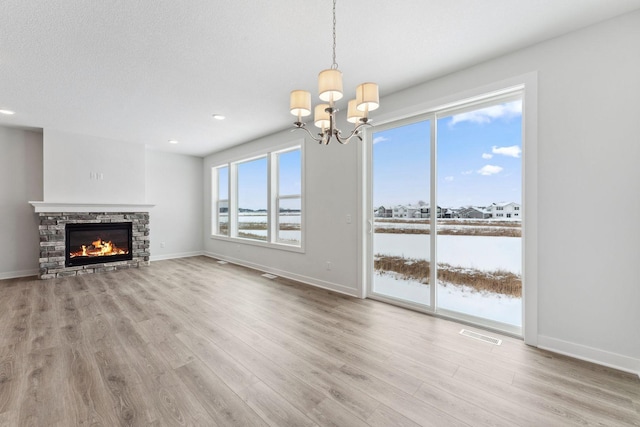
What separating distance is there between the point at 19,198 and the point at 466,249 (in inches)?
291

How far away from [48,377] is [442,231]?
3.71 m

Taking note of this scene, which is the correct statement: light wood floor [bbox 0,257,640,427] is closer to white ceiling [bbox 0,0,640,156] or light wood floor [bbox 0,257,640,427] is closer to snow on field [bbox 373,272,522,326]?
snow on field [bbox 373,272,522,326]

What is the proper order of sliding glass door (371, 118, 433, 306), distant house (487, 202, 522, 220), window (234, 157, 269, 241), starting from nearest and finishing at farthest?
distant house (487, 202, 522, 220) → sliding glass door (371, 118, 433, 306) → window (234, 157, 269, 241)

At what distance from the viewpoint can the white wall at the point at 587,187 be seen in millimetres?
2047

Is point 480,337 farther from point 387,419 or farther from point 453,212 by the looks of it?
point 387,419

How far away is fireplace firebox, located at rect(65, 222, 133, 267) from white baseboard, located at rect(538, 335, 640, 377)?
272 inches

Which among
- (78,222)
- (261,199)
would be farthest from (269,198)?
(78,222)

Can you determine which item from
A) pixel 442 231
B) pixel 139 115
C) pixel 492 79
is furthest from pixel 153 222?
pixel 492 79

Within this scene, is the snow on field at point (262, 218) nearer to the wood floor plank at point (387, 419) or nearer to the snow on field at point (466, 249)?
the snow on field at point (466, 249)

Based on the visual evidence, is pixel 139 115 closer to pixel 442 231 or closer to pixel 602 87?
pixel 442 231

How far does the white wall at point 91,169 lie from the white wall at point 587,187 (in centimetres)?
642

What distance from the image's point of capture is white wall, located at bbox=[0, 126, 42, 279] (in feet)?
15.8

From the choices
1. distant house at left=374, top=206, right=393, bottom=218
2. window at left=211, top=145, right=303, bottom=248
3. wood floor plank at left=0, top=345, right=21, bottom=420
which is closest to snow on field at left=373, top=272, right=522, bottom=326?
distant house at left=374, top=206, right=393, bottom=218

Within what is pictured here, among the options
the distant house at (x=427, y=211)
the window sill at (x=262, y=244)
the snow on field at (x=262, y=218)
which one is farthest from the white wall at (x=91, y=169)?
the distant house at (x=427, y=211)
